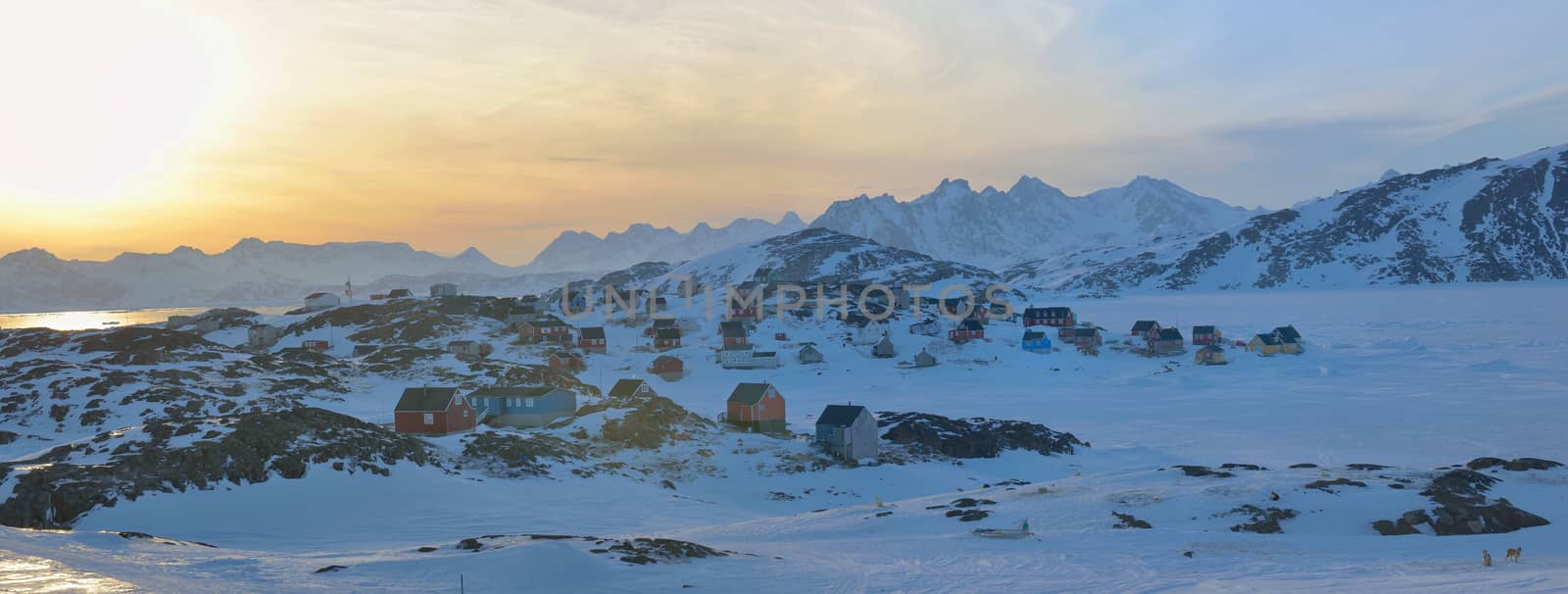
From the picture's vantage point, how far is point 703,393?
9275cm

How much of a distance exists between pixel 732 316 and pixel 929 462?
82658mm

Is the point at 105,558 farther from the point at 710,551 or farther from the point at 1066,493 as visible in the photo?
the point at 1066,493

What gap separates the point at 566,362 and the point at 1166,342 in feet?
246

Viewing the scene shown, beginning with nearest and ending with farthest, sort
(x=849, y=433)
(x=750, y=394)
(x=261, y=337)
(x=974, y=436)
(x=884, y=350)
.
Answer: (x=849, y=433)
(x=974, y=436)
(x=750, y=394)
(x=884, y=350)
(x=261, y=337)

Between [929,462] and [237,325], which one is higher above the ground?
[237,325]

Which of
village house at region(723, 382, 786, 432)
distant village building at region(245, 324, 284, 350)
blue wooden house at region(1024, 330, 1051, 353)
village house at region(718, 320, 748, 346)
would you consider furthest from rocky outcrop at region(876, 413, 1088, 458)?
distant village building at region(245, 324, 284, 350)

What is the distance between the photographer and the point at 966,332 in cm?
12431

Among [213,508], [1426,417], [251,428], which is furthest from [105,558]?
[1426,417]

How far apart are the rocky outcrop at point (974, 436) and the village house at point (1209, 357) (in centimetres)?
4874

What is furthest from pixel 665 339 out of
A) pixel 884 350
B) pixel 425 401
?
pixel 425 401

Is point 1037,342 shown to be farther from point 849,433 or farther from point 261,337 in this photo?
point 261,337

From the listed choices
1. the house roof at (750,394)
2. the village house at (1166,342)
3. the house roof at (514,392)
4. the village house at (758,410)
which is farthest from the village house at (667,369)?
the village house at (1166,342)

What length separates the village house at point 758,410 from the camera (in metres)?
64.6

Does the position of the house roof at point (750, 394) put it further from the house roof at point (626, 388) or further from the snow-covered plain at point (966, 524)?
the house roof at point (626, 388)
